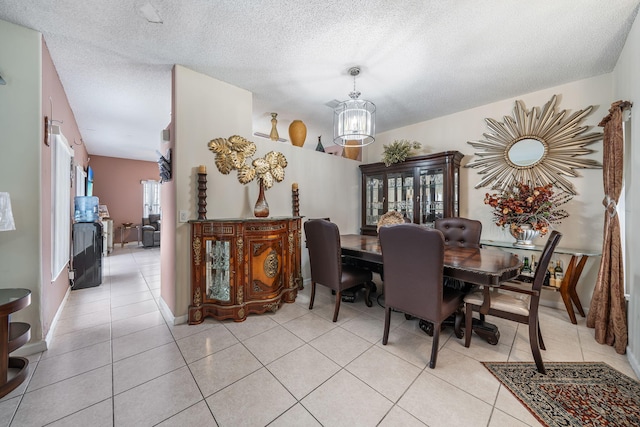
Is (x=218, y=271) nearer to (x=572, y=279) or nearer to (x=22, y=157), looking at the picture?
(x=22, y=157)

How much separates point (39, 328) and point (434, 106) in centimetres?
480

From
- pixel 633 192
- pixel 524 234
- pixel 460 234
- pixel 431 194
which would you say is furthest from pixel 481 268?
pixel 431 194

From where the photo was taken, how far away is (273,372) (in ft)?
5.67

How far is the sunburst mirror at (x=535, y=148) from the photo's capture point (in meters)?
2.77

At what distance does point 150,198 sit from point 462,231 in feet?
27.5

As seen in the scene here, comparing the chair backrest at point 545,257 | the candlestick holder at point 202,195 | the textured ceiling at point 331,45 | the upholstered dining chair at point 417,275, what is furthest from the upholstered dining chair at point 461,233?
the candlestick holder at point 202,195

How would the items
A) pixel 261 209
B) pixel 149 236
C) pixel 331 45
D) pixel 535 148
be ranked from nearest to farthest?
pixel 331 45 → pixel 261 209 → pixel 535 148 → pixel 149 236

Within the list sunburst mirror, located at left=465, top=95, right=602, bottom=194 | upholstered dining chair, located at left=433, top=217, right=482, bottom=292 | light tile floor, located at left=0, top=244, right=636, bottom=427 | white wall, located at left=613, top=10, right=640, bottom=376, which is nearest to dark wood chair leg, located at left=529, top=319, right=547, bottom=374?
light tile floor, located at left=0, top=244, right=636, bottom=427

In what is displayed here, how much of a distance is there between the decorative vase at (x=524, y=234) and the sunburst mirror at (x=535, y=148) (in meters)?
0.64

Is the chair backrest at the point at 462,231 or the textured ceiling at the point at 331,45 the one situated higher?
the textured ceiling at the point at 331,45

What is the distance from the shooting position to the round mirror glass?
9.79 ft

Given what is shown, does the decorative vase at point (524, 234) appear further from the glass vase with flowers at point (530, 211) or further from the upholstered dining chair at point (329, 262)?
the upholstered dining chair at point (329, 262)

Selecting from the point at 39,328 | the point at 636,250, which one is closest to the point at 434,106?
the point at 636,250

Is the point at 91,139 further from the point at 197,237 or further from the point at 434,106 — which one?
the point at 434,106
